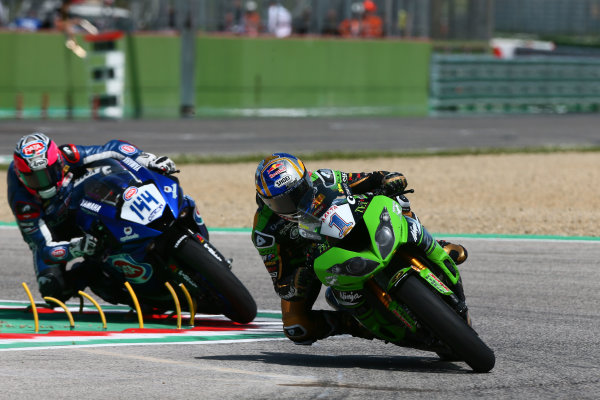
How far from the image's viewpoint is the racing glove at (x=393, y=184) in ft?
19.1

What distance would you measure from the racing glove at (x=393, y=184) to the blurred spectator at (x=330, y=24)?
22726 mm

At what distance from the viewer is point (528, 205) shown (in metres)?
12.4

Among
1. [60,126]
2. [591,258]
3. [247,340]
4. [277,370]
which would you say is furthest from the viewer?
[60,126]

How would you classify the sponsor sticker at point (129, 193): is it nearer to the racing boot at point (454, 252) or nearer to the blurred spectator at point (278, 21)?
the racing boot at point (454, 252)

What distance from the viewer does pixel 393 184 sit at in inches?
229

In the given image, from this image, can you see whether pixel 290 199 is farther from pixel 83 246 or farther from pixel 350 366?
pixel 83 246

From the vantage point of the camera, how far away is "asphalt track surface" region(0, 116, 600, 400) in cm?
Answer: 496

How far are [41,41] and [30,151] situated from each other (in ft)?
57.8

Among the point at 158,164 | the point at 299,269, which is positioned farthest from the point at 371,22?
the point at 299,269

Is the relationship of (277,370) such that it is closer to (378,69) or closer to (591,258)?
(591,258)

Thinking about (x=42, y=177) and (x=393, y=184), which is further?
(x=42, y=177)

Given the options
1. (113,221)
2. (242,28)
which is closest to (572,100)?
(242,28)

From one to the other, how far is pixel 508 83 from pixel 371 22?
4.31 meters

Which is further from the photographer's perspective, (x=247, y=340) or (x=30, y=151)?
(x=30, y=151)
